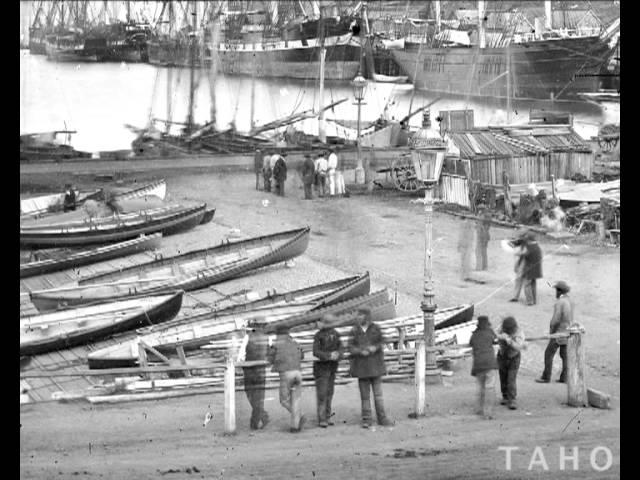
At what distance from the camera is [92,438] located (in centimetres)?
1153

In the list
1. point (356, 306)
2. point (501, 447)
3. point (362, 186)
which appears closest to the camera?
point (501, 447)

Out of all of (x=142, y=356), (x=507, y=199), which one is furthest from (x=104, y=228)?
(x=142, y=356)

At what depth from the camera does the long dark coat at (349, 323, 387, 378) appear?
11.7 metres

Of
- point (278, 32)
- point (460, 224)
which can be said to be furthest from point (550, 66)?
point (460, 224)

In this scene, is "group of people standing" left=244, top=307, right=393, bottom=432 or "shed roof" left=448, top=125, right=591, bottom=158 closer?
"group of people standing" left=244, top=307, right=393, bottom=432

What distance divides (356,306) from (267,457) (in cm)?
624

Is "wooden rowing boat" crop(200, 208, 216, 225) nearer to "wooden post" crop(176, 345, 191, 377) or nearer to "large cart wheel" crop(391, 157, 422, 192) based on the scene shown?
"large cart wheel" crop(391, 157, 422, 192)

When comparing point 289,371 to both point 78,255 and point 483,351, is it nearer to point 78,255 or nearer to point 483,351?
point 483,351

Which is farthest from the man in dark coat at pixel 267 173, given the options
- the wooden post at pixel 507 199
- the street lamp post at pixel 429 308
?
the street lamp post at pixel 429 308

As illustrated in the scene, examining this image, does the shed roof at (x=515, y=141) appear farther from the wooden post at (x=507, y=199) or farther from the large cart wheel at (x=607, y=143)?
the large cart wheel at (x=607, y=143)

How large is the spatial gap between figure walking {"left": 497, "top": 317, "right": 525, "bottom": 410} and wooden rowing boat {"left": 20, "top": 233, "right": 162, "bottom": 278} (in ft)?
38.9

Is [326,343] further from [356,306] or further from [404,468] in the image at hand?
[356,306]

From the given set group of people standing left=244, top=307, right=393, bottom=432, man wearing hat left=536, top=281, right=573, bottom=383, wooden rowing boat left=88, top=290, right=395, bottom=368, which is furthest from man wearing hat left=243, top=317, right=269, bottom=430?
man wearing hat left=536, top=281, right=573, bottom=383

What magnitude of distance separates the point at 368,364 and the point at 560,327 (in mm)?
2947
